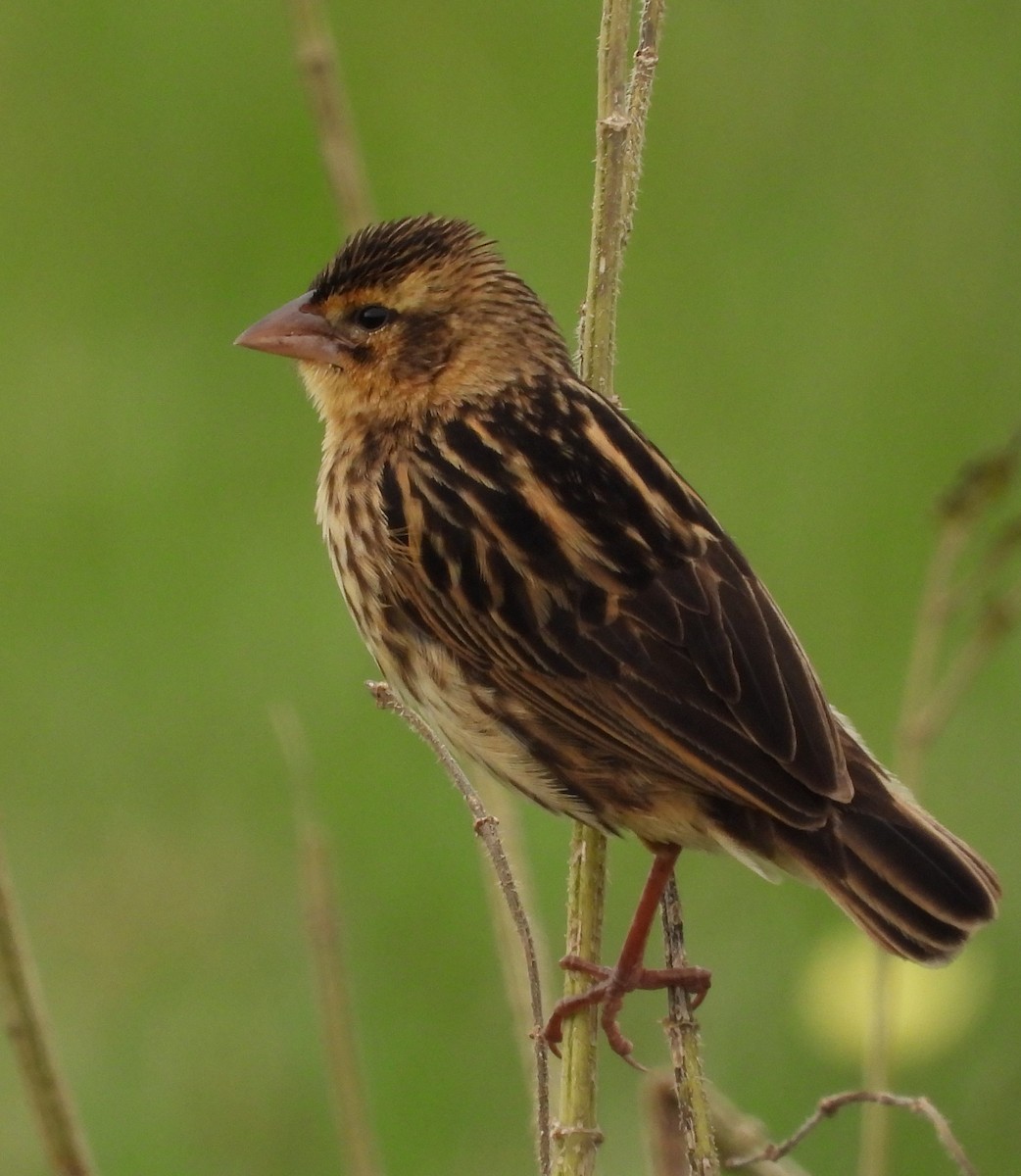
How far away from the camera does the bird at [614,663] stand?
3.75 meters

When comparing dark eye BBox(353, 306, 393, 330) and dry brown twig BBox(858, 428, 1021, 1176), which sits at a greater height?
dark eye BBox(353, 306, 393, 330)

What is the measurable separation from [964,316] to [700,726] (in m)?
4.36

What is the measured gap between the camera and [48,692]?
6930mm

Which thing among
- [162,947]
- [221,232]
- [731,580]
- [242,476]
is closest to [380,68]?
[221,232]

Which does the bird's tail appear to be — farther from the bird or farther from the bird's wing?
the bird's wing

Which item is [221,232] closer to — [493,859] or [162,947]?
[162,947]

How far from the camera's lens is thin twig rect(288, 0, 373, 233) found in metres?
4.02

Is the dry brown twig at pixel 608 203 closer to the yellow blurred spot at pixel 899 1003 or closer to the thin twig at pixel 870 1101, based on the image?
the thin twig at pixel 870 1101

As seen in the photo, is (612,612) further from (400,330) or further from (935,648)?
(400,330)

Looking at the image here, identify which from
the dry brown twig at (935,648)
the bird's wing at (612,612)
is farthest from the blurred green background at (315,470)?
the bird's wing at (612,612)

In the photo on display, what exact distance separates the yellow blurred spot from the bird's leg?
680 millimetres

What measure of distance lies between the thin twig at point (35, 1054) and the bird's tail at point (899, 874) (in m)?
1.32

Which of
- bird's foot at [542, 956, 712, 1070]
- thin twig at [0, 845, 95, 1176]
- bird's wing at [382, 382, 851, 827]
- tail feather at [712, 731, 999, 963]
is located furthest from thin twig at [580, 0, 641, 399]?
thin twig at [0, 845, 95, 1176]

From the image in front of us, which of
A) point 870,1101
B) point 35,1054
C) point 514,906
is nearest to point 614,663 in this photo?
point 514,906
